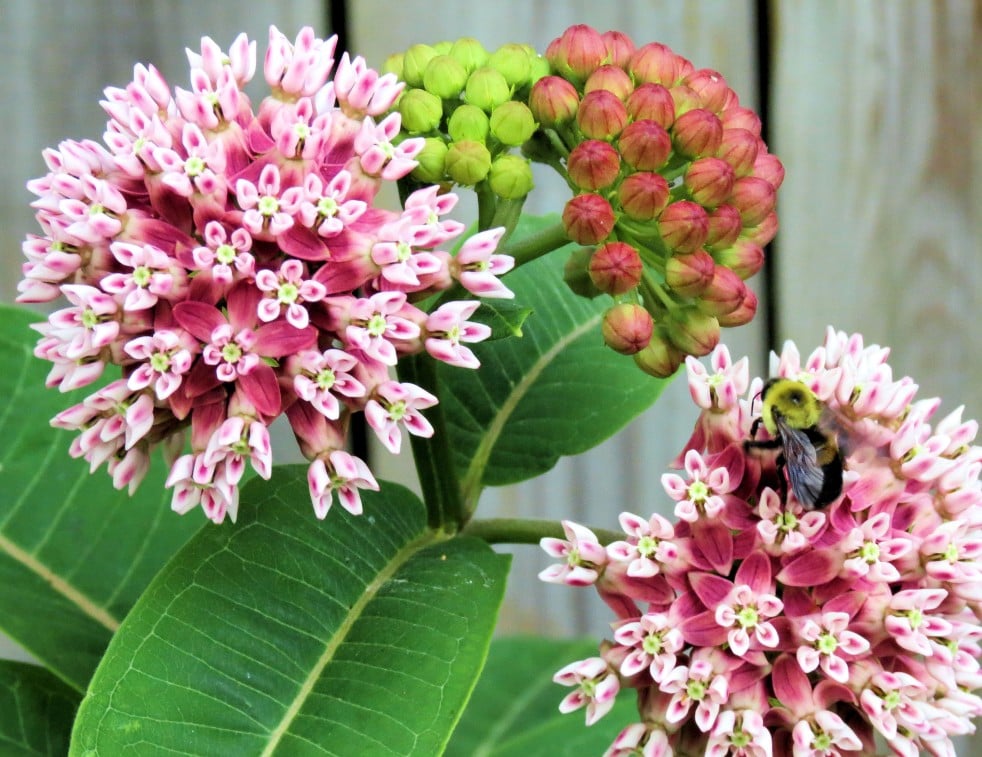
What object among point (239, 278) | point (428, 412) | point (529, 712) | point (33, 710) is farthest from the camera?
point (529, 712)

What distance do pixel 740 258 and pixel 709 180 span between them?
51 millimetres

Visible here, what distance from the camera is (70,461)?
0.76 metres

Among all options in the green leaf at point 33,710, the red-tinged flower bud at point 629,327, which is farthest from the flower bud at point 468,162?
the green leaf at point 33,710

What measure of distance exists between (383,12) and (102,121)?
32cm

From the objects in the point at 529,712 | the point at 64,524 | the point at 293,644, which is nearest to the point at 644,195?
the point at 293,644

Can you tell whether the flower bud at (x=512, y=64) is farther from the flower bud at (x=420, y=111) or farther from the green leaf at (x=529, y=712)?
the green leaf at (x=529, y=712)

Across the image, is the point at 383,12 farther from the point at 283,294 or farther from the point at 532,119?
the point at 283,294

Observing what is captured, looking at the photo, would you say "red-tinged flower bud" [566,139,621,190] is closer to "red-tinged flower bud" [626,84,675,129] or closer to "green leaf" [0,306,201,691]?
"red-tinged flower bud" [626,84,675,129]

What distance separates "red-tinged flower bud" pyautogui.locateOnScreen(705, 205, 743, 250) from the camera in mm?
574

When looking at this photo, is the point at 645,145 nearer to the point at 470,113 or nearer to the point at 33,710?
the point at 470,113

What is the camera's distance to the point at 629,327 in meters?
0.57

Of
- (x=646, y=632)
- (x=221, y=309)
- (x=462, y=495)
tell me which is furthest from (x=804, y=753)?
(x=221, y=309)

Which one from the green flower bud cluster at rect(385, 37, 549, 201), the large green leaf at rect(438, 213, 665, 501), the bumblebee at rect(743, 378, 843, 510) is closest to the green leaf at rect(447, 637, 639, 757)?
the large green leaf at rect(438, 213, 665, 501)

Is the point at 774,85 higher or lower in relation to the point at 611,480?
higher
